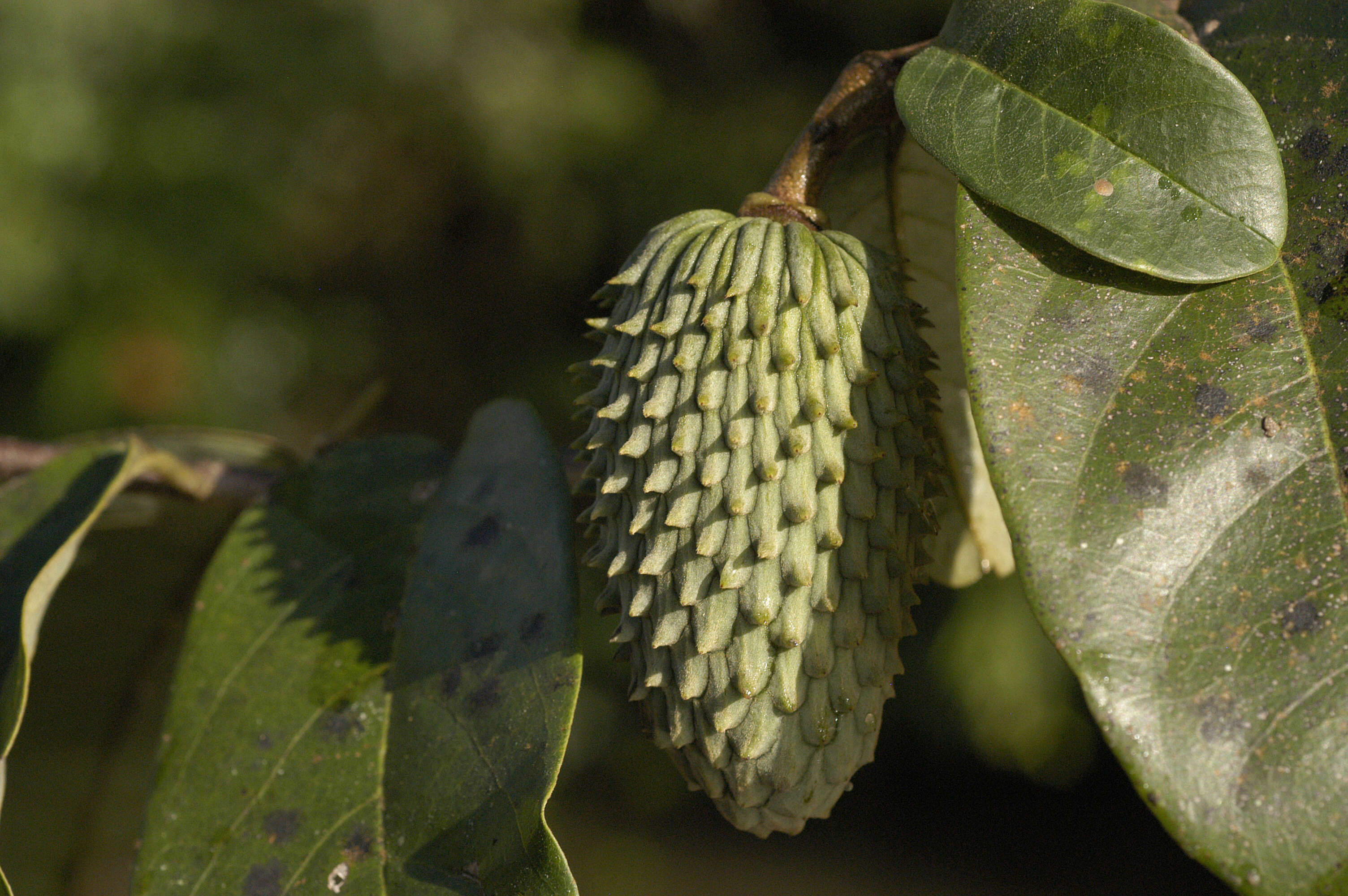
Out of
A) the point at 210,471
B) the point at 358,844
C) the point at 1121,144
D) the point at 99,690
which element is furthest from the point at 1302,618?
the point at 99,690

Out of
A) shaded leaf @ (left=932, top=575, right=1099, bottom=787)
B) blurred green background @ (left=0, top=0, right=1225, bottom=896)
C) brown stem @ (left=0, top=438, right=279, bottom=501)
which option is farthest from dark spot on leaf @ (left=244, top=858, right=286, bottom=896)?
shaded leaf @ (left=932, top=575, right=1099, bottom=787)

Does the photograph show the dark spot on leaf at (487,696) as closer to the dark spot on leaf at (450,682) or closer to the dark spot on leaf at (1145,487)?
the dark spot on leaf at (450,682)

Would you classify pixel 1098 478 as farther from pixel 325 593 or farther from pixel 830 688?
pixel 325 593

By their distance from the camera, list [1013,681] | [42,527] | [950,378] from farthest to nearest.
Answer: [1013,681] → [42,527] → [950,378]

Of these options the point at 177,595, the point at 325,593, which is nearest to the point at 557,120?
the point at 177,595

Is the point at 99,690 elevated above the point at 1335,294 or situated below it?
below

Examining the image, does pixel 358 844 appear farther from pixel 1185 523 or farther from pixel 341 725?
pixel 1185 523
